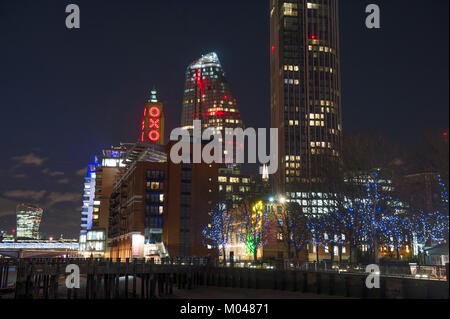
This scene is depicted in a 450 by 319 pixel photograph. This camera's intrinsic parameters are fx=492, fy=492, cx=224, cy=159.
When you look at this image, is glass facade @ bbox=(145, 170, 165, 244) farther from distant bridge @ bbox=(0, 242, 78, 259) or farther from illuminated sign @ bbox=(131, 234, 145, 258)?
distant bridge @ bbox=(0, 242, 78, 259)

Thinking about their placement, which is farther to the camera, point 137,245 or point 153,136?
point 153,136

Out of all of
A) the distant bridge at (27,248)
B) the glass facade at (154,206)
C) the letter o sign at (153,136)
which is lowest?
the distant bridge at (27,248)

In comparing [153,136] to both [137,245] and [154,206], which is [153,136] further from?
[137,245]

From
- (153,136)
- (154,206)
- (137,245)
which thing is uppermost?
(153,136)

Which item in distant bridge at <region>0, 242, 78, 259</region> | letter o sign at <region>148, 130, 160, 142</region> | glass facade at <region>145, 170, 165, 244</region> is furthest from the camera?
letter o sign at <region>148, 130, 160, 142</region>

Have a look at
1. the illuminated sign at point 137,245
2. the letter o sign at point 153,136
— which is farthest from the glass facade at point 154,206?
the letter o sign at point 153,136

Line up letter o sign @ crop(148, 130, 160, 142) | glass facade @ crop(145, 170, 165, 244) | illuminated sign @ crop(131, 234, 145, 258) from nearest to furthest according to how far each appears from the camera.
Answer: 1. illuminated sign @ crop(131, 234, 145, 258)
2. glass facade @ crop(145, 170, 165, 244)
3. letter o sign @ crop(148, 130, 160, 142)

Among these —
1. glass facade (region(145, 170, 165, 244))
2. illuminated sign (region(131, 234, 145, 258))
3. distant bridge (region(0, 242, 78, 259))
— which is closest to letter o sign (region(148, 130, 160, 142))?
distant bridge (region(0, 242, 78, 259))

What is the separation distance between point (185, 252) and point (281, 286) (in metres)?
58.3

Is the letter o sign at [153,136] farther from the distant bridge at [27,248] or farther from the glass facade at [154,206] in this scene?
the glass facade at [154,206]

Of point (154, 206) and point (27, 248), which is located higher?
point (154, 206)

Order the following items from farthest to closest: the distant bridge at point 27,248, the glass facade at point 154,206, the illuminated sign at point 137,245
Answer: the distant bridge at point 27,248 → the glass facade at point 154,206 → the illuminated sign at point 137,245

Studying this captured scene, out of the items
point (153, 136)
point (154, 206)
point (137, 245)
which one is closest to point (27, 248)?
point (153, 136)
